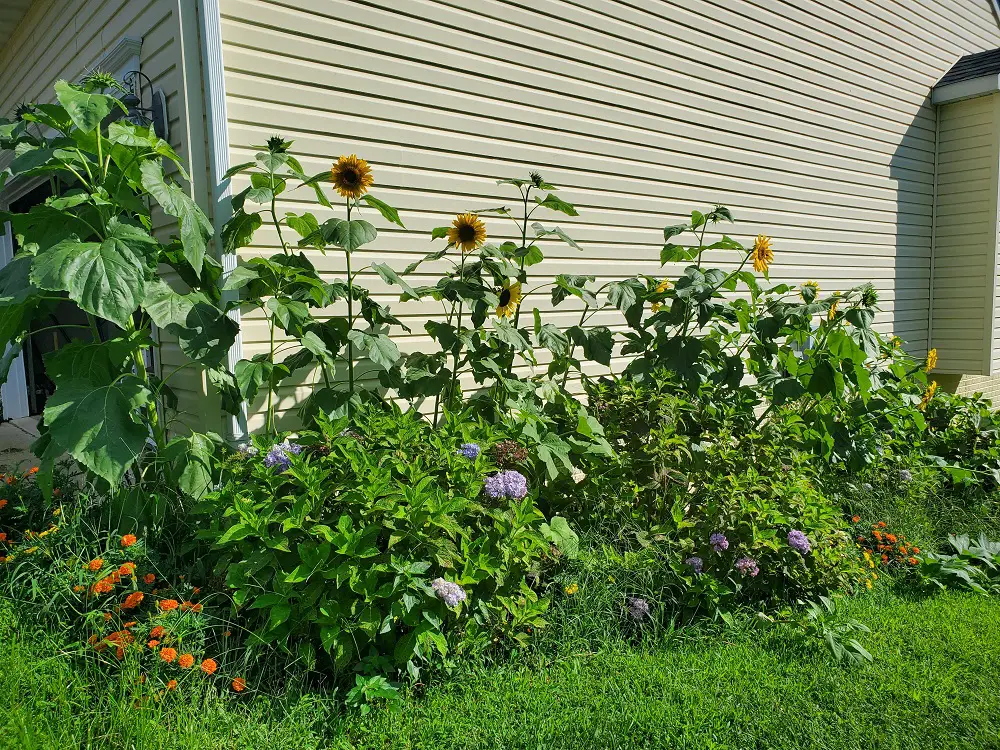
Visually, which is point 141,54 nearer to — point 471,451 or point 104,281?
point 104,281

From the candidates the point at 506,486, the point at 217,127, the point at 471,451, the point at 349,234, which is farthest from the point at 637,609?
the point at 217,127

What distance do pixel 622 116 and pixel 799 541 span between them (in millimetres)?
3142

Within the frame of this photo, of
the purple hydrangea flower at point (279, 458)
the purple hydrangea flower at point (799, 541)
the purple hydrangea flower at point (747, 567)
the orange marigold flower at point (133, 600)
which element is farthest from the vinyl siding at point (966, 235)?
the orange marigold flower at point (133, 600)

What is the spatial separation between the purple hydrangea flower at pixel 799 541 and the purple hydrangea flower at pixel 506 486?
1207 mm

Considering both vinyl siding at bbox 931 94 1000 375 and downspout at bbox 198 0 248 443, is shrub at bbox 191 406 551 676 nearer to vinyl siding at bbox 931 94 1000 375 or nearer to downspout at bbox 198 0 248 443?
downspout at bbox 198 0 248 443

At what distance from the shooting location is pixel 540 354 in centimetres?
440

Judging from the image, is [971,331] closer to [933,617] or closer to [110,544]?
[933,617]

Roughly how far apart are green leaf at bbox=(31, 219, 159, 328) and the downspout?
742 mm

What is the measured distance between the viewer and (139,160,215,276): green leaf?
2400 millimetres

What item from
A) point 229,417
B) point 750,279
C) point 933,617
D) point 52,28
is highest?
point 52,28

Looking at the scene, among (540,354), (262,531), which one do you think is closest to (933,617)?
(540,354)

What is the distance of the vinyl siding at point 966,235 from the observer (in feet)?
26.8

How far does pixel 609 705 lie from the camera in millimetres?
2227

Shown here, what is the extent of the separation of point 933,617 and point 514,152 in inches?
127
